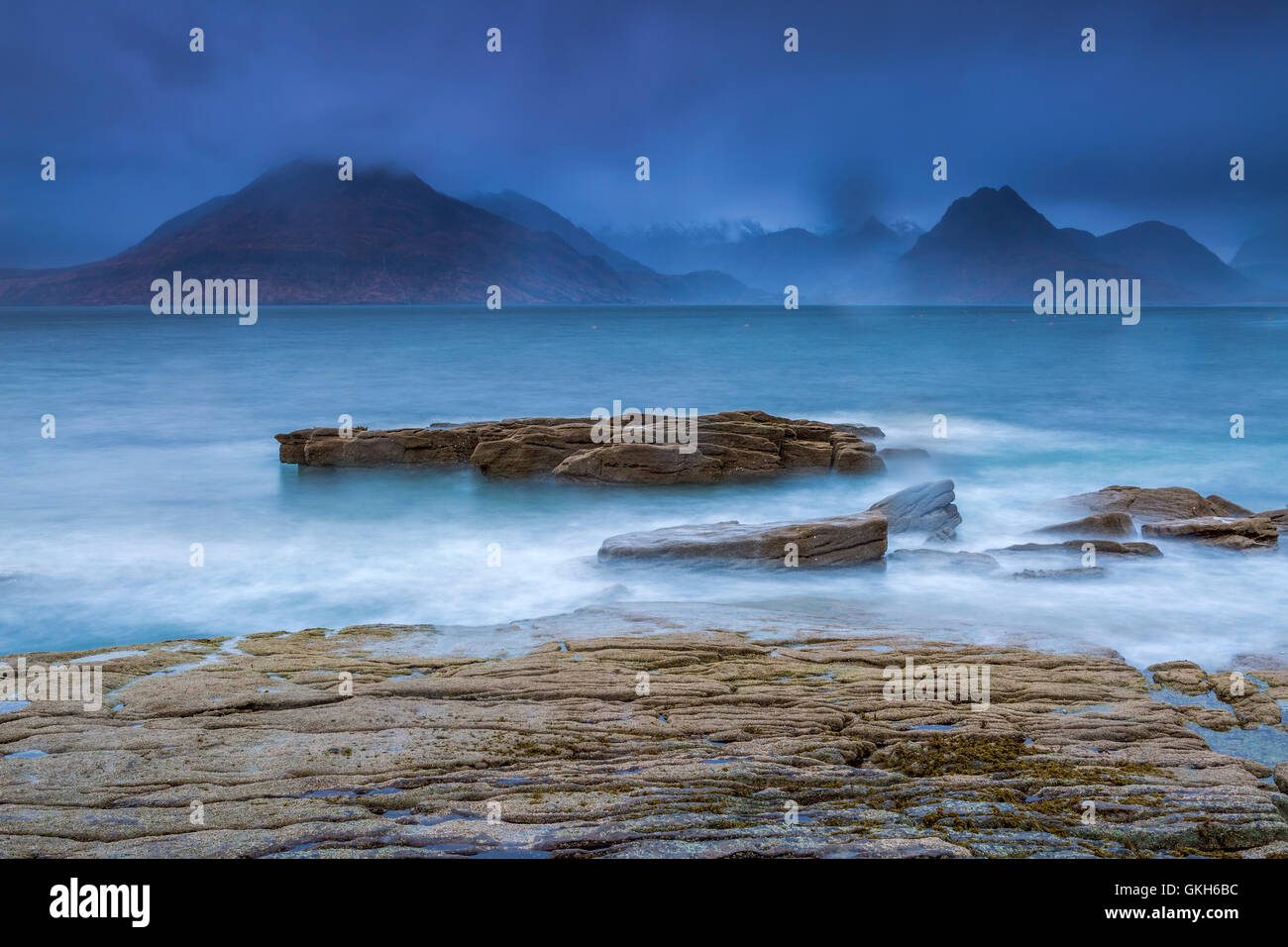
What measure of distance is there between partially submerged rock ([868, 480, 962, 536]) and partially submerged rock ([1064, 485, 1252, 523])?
339 cm

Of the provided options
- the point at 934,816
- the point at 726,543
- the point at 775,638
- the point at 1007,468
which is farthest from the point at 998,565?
the point at 1007,468

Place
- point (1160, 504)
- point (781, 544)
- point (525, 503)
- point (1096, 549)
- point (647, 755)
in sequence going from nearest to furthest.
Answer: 1. point (647, 755)
2. point (781, 544)
3. point (1096, 549)
4. point (1160, 504)
5. point (525, 503)

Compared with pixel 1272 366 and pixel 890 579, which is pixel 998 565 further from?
pixel 1272 366

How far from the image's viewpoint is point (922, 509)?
55.6 ft

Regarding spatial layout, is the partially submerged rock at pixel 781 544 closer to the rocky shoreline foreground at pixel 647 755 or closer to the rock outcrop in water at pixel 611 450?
the rocky shoreline foreground at pixel 647 755

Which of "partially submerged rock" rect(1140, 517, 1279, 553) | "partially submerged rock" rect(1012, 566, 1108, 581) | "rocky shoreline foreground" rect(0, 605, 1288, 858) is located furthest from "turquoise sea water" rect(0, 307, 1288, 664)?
"rocky shoreline foreground" rect(0, 605, 1288, 858)

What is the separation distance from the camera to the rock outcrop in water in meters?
20.9

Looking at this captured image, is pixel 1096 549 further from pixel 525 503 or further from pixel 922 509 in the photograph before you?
pixel 525 503

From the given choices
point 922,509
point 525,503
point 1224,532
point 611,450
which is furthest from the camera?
point 611,450

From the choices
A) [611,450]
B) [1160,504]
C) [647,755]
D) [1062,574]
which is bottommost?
[647,755]

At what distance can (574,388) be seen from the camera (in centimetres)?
4409

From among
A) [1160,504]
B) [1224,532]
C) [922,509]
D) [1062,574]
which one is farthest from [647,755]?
[1160,504]

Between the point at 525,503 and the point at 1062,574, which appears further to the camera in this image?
the point at 525,503

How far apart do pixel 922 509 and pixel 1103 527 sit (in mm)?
3067
